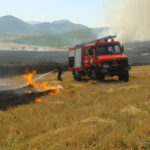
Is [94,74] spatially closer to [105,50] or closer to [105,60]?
[105,60]

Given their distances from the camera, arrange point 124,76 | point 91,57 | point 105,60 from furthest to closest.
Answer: point 91,57
point 124,76
point 105,60

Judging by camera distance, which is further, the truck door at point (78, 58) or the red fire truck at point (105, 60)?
the truck door at point (78, 58)

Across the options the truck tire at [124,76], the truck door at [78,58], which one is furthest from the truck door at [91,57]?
the truck tire at [124,76]

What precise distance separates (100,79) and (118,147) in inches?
484

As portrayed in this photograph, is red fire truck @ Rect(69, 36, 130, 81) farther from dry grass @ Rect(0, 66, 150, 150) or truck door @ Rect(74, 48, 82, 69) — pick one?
dry grass @ Rect(0, 66, 150, 150)

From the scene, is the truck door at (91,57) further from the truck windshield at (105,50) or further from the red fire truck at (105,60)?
the truck windshield at (105,50)

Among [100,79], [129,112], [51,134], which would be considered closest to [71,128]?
[51,134]

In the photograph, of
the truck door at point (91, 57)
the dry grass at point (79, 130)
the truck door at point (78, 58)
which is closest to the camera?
the dry grass at point (79, 130)

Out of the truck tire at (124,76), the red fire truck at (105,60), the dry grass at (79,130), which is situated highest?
the red fire truck at (105,60)

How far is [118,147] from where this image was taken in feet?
15.1

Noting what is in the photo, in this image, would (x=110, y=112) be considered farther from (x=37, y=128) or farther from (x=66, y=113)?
(x=37, y=128)

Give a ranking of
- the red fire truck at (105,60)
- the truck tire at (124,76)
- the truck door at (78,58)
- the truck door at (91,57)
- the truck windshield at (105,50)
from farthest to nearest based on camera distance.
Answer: the truck door at (78,58), the truck door at (91,57), the truck windshield at (105,50), the truck tire at (124,76), the red fire truck at (105,60)

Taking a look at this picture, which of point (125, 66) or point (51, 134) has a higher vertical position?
point (125, 66)

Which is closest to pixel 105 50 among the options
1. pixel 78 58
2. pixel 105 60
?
pixel 105 60
